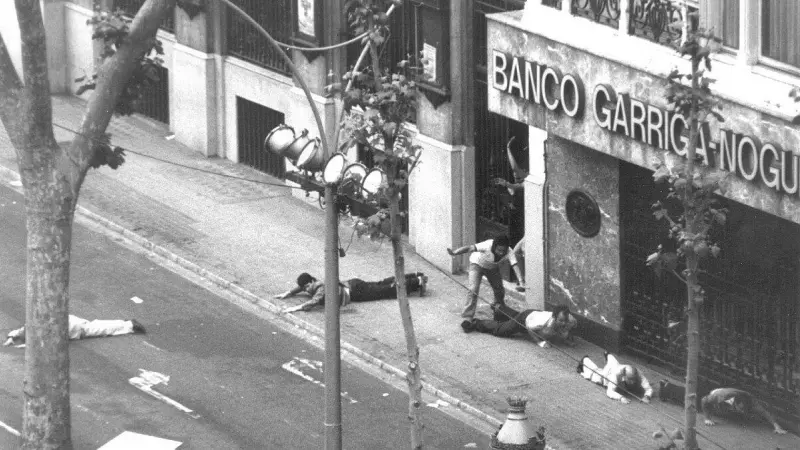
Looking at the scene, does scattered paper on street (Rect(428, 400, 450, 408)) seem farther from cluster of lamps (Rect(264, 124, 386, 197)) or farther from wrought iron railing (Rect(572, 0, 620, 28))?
wrought iron railing (Rect(572, 0, 620, 28))

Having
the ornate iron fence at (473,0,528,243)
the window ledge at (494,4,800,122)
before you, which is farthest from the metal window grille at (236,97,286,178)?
the window ledge at (494,4,800,122)

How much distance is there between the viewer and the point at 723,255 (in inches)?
894

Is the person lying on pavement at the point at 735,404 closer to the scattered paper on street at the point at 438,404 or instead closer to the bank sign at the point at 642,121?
the bank sign at the point at 642,121

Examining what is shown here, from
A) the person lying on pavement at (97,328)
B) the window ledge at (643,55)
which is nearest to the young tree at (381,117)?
the window ledge at (643,55)

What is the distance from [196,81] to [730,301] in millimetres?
14684

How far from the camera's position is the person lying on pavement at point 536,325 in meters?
25.0

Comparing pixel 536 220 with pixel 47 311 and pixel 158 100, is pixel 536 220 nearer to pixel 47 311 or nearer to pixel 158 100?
pixel 47 311

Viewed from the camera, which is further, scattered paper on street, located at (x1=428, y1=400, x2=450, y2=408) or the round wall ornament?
A: the round wall ornament

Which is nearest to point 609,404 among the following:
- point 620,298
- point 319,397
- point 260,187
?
point 620,298

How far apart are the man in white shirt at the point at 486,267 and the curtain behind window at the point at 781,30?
6.13m

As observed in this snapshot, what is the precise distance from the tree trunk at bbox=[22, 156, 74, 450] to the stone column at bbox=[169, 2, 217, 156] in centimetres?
1292

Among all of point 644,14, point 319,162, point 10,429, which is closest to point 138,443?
point 10,429

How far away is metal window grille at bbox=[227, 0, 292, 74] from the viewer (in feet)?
107

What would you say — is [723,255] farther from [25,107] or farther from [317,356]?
[25,107]
